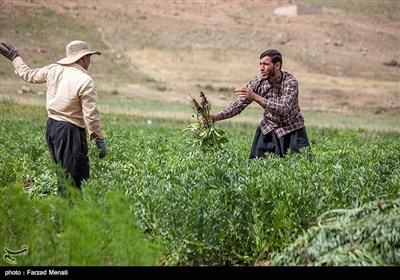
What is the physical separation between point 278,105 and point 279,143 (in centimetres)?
57

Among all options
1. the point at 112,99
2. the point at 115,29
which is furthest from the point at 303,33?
the point at 112,99

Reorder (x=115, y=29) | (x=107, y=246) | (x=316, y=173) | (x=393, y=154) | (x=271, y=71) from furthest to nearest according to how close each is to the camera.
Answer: (x=115, y=29) → (x=393, y=154) → (x=271, y=71) → (x=316, y=173) → (x=107, y=246)

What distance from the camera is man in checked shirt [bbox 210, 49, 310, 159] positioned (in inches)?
396

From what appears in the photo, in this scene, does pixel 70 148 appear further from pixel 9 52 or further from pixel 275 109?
pixel 275 109

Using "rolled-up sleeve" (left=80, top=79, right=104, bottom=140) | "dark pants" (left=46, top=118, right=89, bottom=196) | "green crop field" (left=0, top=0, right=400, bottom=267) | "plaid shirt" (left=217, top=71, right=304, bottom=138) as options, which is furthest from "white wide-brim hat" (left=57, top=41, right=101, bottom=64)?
"plaid shirt" (left=217, top=71, right=304, bottom=138)

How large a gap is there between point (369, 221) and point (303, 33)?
5545cm

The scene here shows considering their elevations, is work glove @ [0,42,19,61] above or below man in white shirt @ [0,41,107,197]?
above

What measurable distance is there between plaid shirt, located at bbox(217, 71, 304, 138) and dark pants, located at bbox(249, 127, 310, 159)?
0.09 meters

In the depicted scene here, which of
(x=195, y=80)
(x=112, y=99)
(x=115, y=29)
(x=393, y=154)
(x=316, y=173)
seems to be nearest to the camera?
(x=316, y=173)

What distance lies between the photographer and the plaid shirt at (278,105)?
1009 centimetres

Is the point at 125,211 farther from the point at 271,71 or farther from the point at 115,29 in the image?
the point at 115,29

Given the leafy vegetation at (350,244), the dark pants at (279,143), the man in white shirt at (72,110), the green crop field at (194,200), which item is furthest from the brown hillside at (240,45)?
the leafy vegetation at (350,244)

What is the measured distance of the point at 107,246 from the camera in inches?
267

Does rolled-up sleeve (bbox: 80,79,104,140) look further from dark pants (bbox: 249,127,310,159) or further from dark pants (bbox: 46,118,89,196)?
dark pants (bbox: 249,127,310,159)
